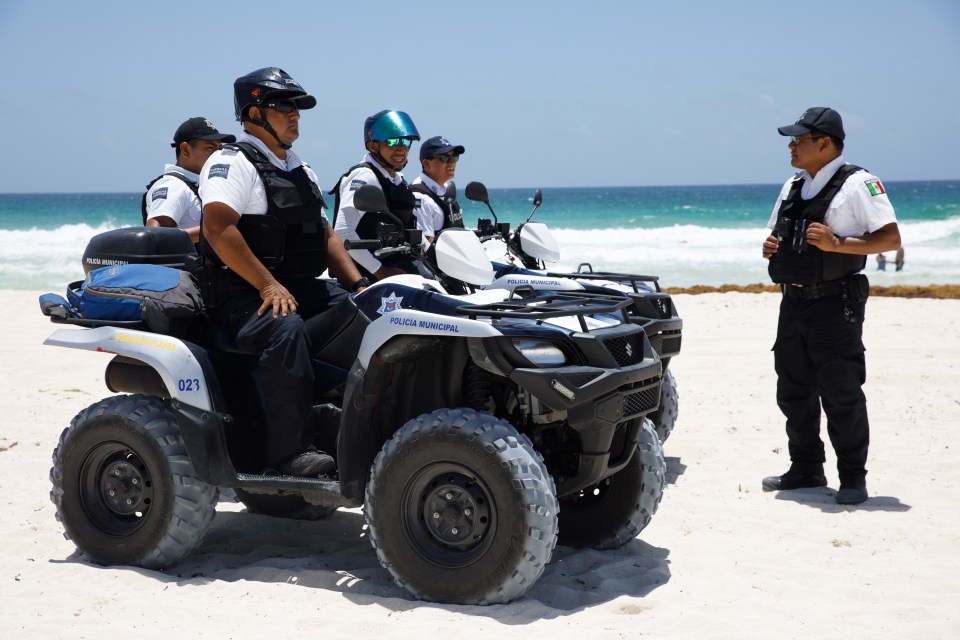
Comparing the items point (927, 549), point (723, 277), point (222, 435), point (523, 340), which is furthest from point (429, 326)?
point (723, 277)

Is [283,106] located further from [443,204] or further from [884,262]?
[884,262]

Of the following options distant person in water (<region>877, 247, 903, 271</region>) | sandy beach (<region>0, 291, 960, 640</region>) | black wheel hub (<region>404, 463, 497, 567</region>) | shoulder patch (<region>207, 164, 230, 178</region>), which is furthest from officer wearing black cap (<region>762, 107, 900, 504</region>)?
distant person in water (<region>877, 247, 903, 271</region>)

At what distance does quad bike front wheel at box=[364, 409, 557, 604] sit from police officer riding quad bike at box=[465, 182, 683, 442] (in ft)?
6.57

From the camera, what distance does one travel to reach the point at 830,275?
232 inches

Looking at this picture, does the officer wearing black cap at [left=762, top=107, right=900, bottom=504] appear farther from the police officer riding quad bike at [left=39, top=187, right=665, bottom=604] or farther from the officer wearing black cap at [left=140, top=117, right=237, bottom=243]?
the officer wearing black cap at [left=140, top=117, right=237, bottom=243]

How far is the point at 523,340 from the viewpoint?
12.9 feet

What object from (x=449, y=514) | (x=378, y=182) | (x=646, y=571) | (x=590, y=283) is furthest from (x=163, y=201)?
(x=646, y=571)

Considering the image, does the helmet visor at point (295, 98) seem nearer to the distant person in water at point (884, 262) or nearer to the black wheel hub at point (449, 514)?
the black wheel hub at point (449, 514)

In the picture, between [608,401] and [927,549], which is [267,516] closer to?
[608,401]

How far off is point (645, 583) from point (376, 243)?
6.13 feet

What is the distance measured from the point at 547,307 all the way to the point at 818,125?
2.78 meters

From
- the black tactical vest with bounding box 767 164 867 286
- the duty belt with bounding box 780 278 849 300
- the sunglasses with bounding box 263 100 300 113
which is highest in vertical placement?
the sunglasses with bounding box 263 100 300 113

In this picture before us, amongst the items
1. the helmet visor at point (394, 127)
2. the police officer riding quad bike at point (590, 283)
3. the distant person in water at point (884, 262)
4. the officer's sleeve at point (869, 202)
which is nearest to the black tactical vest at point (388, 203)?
the helmet visor at point (394, 127)

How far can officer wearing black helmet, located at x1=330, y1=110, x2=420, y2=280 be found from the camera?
19.4 ft
